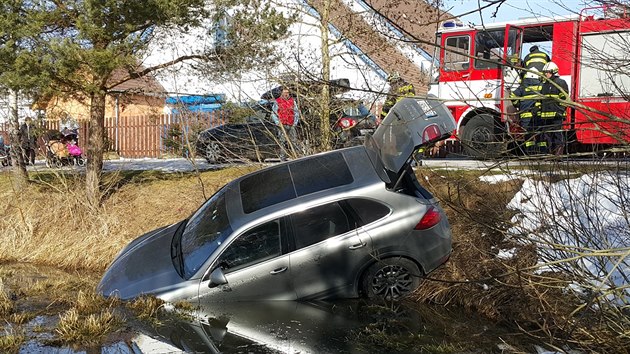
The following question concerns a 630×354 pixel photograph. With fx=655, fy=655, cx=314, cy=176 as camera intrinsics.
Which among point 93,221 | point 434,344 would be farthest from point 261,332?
point 93,221

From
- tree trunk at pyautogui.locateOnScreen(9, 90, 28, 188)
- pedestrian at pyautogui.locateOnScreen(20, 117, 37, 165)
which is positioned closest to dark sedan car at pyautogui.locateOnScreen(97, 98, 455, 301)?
pedestrian at pyautogui.locateOnScreen(20, 117, 37, 165)

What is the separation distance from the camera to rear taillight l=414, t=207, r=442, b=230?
658 centimetres

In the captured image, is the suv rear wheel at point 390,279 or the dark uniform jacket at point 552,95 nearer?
the dark uniform jacket at point 552,95

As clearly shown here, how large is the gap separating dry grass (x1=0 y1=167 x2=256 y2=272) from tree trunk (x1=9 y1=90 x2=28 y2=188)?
52 centimetres

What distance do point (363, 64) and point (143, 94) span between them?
4955mm

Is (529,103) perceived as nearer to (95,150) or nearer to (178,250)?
(178,250)

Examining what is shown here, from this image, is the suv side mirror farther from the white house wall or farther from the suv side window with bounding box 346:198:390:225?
the white house wall

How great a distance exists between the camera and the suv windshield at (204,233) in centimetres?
654

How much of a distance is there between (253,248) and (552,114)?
3.33 meters

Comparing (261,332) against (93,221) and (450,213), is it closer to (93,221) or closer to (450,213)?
(450,213)

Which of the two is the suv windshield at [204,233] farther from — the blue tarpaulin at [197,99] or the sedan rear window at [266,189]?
the blue tarpaulin at [197,99]

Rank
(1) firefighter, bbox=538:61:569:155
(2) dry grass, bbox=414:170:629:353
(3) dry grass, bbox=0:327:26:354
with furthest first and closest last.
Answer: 1. (3) dry grass, bbox=0:327:26:354
2. (2) dry grass, bbox=414:170:629:353
3. (1) firefighter, bbox=538:61:569:155

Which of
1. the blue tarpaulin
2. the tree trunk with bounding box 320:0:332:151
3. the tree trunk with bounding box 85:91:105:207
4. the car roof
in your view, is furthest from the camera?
the tree trunk with bounding box 85:91:105:207

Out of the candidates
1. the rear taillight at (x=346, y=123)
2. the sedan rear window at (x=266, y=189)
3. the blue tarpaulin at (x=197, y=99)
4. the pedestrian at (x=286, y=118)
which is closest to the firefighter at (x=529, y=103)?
the sedan rear window at (x=266, y=189)
